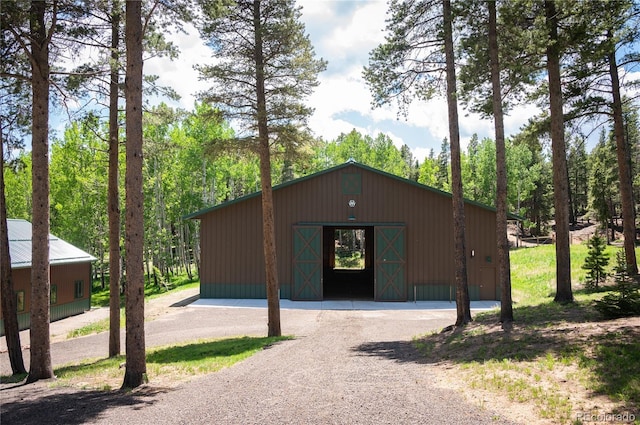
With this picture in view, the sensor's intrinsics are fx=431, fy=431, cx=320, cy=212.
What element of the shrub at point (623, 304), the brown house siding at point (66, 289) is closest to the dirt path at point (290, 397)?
the shrub at point (623, 304)

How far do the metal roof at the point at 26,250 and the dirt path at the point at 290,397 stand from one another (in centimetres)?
1123

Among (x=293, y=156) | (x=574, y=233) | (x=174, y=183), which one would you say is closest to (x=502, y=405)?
(x=293, y=156)

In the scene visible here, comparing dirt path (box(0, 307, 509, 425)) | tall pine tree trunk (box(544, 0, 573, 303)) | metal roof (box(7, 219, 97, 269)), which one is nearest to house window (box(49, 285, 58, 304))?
metal roof (box(7, 219, 97, 269))

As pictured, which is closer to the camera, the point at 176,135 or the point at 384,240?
the point at 384,240

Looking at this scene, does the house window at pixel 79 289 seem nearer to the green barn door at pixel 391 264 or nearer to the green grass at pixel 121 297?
the green grass at pixel 121 297

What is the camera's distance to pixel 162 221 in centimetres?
3014

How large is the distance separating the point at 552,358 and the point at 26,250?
19031mm

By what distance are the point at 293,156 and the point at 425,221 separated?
8971mm

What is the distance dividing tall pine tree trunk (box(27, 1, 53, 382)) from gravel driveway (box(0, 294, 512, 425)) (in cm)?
88

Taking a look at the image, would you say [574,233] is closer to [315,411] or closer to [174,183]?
[174,183]

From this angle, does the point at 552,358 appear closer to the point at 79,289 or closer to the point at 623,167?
the point at 623,167

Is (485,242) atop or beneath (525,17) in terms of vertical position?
beneath

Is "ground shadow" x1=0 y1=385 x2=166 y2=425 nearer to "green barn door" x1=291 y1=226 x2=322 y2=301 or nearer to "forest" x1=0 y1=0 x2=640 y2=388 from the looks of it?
"forest" x1=0 y1=0 x2=640 y2=388

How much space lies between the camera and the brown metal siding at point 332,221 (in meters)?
18.9
